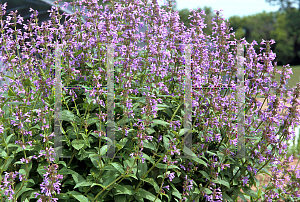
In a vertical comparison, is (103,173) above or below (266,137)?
below

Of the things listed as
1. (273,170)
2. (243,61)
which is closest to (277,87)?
(243,61)

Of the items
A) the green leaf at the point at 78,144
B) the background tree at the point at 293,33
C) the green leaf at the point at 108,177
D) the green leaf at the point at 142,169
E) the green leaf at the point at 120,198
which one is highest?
the background tree at the point at 293,33

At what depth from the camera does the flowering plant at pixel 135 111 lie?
329 centimetres

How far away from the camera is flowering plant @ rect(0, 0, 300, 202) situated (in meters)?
3.29

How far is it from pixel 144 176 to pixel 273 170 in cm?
240

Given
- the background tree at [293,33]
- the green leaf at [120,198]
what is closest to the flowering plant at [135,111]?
the green leaf at [120,198]

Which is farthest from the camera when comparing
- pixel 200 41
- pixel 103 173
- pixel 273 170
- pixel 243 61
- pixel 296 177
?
pixel 296 177

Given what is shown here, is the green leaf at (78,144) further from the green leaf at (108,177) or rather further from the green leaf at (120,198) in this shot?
the green leaf at (120,198)

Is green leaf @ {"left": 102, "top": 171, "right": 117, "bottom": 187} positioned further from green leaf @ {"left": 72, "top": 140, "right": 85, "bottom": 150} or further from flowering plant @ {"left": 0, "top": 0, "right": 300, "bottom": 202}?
green leaf @ {"left": 72, "top": 140, "right": 85, "bottom": 150}

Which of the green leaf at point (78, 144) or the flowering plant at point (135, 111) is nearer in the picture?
the green leaf at point (78, 144)

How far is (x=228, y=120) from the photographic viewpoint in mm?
3697

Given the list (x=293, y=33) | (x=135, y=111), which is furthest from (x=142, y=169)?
(x=293, y=33)

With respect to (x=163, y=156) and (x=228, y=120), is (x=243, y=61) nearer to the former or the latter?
(x=228, y=120)

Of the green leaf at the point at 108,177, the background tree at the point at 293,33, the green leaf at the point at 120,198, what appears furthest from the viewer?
the background tree at the point at 293,33
